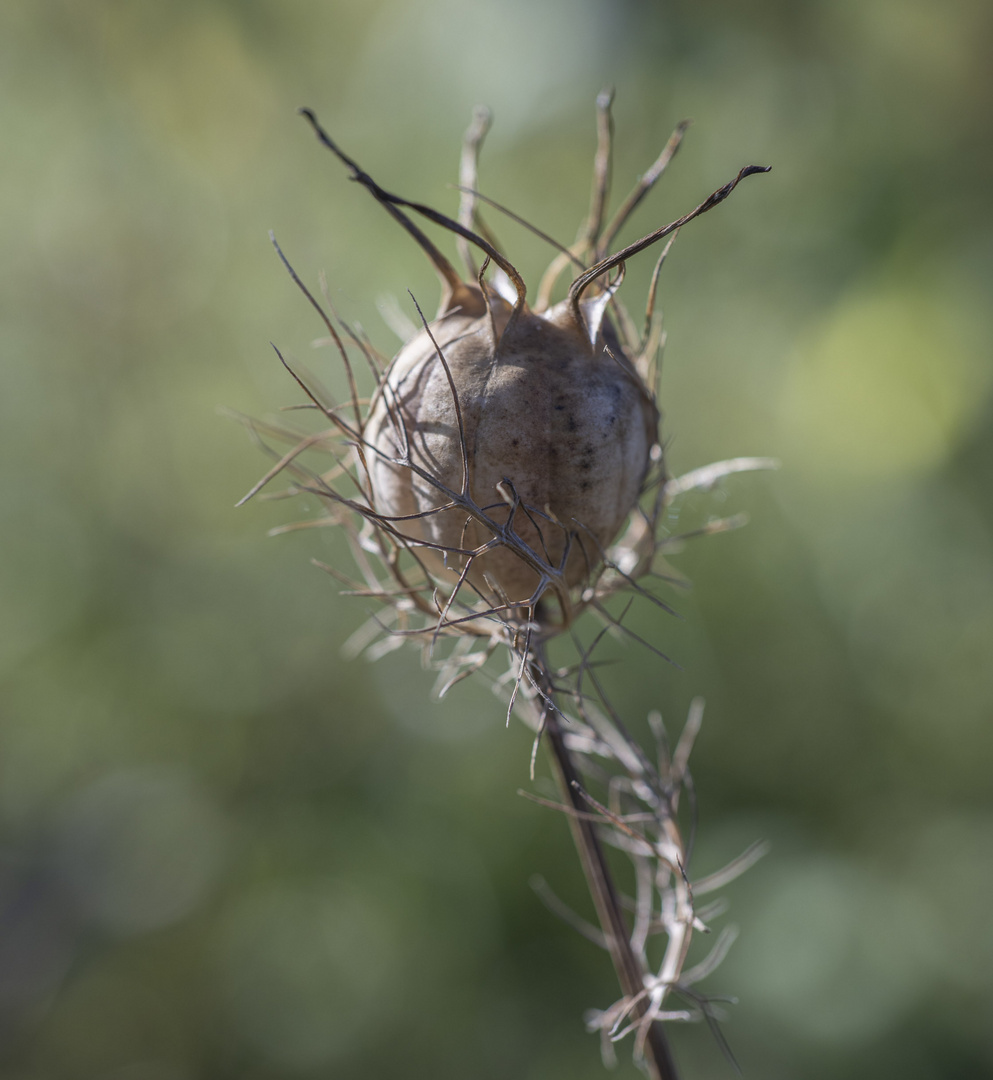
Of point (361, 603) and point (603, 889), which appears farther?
point (361, 603)

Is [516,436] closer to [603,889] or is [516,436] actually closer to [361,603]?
[603,889]

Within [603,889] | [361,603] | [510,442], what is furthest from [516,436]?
[361,603]

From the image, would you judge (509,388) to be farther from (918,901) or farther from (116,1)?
(116,1)

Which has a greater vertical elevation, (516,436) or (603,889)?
(516,436)

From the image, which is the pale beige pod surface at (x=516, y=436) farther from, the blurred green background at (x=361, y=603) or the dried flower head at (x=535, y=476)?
the blurred green background at (x=361, y=603)

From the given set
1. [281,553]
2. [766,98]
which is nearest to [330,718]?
[281,553]
